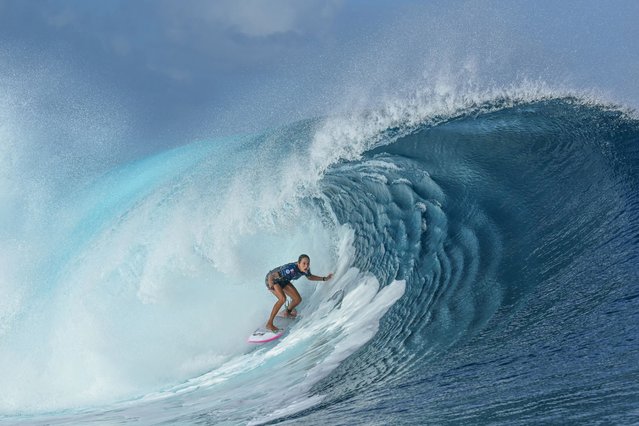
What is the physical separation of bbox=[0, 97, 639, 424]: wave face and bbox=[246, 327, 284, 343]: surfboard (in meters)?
0.16

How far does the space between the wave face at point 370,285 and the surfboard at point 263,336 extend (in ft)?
0.54

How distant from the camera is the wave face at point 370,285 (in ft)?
15.3

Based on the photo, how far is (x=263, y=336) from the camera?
313 inches

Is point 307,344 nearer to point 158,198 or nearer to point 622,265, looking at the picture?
point 622,265

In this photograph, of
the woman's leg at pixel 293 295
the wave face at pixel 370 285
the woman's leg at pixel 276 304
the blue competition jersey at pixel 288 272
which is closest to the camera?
the wave face at pixel 370 285

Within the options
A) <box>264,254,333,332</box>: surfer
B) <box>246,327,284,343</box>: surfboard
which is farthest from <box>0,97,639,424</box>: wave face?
<box>264,254,333,332</box>: surfer

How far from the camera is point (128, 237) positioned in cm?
1116

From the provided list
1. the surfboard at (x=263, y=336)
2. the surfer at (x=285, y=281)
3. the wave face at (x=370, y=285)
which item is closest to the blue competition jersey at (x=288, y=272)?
the surfer at (x=285, y=281)

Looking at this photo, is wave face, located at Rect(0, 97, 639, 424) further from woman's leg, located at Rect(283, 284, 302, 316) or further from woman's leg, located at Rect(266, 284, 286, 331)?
woman's leg, located at Rect(266, 284, 286, 331)

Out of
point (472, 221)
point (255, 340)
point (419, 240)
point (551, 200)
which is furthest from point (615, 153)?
point (255, 340)

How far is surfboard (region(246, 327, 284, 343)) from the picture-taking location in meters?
7.88

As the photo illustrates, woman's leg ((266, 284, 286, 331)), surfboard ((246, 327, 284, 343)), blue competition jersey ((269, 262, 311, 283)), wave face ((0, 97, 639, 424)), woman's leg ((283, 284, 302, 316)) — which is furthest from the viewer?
woman's leg ((283, 284, 302, 316))

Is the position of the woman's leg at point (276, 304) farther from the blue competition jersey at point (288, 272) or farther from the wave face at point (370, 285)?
the wave face at point (370, 285)

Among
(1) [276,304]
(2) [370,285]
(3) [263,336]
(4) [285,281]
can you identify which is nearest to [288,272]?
(4) [285,281]
